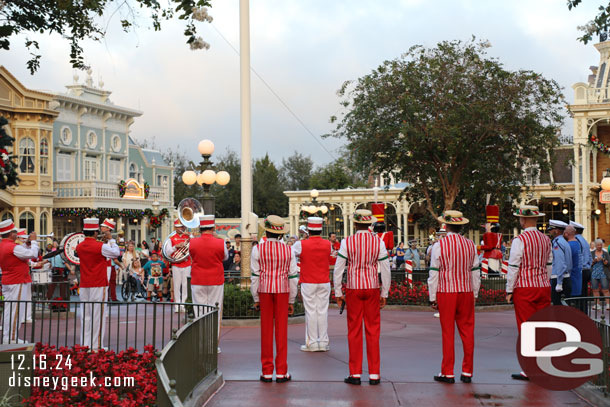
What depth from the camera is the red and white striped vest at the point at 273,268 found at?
9.05 metres

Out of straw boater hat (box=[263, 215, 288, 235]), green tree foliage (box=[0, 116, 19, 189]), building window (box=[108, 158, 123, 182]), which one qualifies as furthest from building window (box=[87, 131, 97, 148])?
straw boater hat (box=[263, 215, 288, 235])

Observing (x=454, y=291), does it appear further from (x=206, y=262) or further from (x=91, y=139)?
(x=91, y=139)

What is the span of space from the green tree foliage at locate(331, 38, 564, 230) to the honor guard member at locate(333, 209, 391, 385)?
496 inches

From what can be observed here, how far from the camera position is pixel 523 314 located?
29.2ft

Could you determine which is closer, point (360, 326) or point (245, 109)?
point (360, 326)

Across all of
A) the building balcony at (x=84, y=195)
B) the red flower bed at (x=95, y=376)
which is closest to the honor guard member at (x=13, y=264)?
the red flower bed at (x=95, y=376)

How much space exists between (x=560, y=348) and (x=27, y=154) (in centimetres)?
3290

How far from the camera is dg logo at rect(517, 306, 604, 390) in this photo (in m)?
7.93

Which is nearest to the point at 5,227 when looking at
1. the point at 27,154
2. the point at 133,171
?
the point at 27,154

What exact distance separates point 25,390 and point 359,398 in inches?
128

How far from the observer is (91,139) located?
42.7 metres

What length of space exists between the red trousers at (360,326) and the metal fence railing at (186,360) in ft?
5.08

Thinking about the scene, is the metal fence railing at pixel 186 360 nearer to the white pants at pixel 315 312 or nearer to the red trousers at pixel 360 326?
the red trousers at pixel 360 326

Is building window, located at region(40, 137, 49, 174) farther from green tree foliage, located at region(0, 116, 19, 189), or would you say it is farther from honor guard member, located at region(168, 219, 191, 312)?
green tree foliage, located at region(0, 116, 19, 189)
